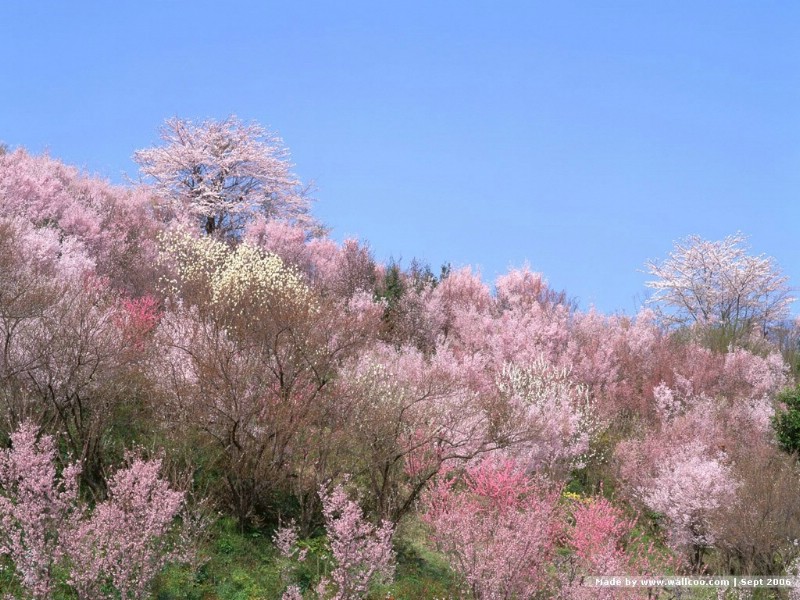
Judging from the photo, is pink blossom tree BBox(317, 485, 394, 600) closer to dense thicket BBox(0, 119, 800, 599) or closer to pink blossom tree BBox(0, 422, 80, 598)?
dense thicket BBox(0, 119, 800, 599)

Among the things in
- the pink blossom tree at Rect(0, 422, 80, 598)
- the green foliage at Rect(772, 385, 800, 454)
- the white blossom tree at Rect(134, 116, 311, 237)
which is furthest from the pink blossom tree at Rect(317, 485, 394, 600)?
the white blossom tree at Rect(134, 116, 311, 237)

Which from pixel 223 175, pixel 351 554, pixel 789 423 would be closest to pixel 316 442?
pixel 351 554

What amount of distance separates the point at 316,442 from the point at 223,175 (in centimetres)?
2970

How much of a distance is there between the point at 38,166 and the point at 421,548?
1125 inches

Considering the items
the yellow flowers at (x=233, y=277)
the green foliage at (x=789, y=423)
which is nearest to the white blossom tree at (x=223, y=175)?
the yellow flowers at (x=233, y=277)

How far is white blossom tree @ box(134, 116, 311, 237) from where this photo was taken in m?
43.7

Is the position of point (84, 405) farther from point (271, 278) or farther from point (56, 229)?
point (56, 229)

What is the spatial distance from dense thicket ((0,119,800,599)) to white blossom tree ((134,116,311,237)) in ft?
26.4

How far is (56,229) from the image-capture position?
32562mm

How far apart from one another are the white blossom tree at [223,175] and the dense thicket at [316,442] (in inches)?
317

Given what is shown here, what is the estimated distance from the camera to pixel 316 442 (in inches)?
712

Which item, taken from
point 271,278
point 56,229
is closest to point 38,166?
point 56,229

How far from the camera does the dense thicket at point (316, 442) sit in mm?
13836

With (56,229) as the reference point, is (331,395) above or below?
below
